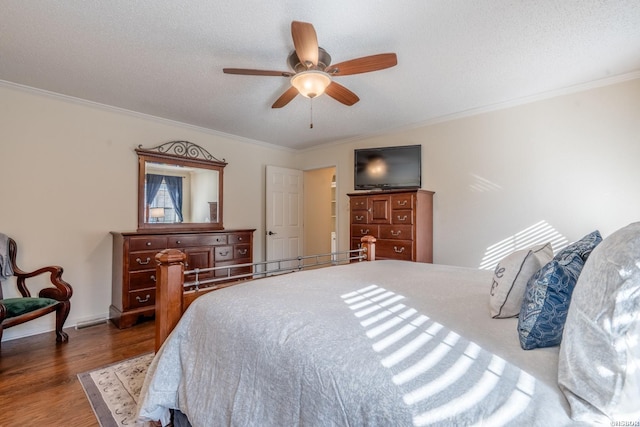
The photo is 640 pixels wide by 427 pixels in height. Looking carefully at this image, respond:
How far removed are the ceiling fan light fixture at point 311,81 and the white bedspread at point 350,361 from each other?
4.53ft

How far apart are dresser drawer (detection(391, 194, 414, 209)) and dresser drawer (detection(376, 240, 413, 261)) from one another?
417mm

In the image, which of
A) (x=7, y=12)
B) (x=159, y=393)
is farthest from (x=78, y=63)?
(x=159, y=393)

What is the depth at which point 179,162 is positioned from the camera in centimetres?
390

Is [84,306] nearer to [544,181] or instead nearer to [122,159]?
[122,159]

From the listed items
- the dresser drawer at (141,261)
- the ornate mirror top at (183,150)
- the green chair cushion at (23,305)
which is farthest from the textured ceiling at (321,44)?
the green chair cushion at (23,305)

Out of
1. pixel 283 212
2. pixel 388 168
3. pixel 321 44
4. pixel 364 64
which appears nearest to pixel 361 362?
pixel 364 64

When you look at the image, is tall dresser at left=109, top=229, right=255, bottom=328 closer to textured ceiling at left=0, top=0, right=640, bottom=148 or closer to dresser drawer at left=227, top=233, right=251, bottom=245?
dresser drawer at left=227, top=233, right=251, bottom=245

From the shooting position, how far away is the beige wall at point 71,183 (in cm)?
284

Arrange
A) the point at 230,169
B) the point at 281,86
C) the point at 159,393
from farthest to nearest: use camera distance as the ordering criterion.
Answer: the point at 230,169, the point at 281,86, the point at 159,393

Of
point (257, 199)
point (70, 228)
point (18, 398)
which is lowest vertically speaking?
point (18, 398)

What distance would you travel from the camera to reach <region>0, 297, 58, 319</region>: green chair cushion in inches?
93.0

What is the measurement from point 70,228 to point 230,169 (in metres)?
2.07

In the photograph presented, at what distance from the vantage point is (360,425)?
0.76 m

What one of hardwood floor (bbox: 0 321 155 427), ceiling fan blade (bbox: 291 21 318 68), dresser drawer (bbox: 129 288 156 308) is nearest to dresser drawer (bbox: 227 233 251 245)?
dresser drawer (bbox: 129 288 156 308)
